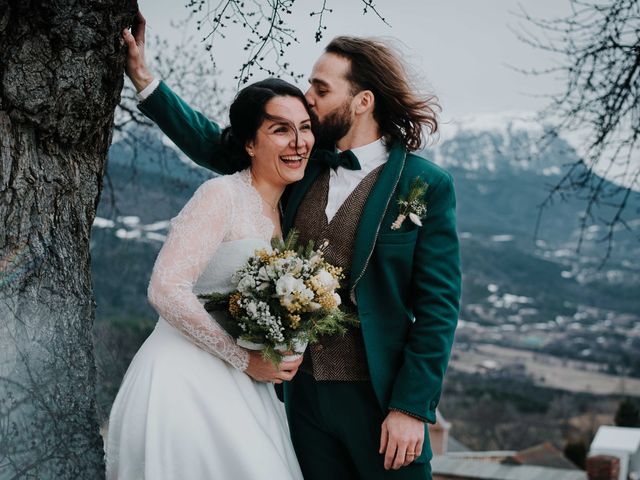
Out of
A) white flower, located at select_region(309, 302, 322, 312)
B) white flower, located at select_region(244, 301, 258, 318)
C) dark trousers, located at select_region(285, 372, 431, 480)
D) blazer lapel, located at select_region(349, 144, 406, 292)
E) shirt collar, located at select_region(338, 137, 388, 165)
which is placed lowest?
dark trousers, located at select_region(285, 372, 431, 480)

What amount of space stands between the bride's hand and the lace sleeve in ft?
0.10

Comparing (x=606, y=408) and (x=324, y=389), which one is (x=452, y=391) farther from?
(x=324, y=389)

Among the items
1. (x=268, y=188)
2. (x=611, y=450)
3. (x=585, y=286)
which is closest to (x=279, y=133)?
(x=268, y=188)

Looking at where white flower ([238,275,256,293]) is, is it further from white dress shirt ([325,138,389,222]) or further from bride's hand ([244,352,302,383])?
white dress shirt ([325,138,389,222])

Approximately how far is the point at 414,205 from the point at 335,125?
1.61ft

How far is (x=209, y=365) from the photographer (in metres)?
2.78

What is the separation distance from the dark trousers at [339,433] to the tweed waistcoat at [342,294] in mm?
56

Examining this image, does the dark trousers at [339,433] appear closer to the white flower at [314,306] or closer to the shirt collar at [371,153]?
the white flower at [314,306]

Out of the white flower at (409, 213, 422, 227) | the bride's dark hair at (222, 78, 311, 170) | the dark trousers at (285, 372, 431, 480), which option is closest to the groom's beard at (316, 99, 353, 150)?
the bride's dark hair at (222, 78, 311, 170)

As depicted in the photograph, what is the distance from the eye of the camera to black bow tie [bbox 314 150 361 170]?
307 cm

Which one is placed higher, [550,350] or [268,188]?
[268,188]

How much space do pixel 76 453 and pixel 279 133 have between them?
4.46ft

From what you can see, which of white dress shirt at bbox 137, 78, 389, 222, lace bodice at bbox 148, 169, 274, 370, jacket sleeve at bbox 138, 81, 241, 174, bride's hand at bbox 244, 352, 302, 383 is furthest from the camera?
jacket sleeve at bbox 138, 81, 241, 174

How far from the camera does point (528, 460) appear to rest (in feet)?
126
